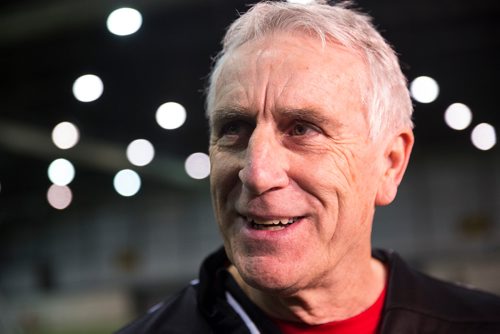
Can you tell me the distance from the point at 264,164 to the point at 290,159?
0.07 m

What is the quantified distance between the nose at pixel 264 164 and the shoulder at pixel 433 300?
49 cm

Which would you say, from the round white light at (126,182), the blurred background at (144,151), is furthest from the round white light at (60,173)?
the round white light at (126,182)

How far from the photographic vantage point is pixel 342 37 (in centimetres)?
158

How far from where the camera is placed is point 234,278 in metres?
1.75

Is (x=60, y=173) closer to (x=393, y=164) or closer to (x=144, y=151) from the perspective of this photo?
(x=144, y=151)

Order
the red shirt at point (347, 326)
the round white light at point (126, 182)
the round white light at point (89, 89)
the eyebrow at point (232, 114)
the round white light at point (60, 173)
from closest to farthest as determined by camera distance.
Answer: the eyebrow at point (232, 114), the red shirt at point (347, 326), the round white light at point (89, 89), the round white light at point (60, 173), the round white light at point (126, 182)

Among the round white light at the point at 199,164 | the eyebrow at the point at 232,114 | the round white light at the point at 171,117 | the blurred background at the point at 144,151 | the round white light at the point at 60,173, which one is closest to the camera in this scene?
the eyebrow at the point at 232,114

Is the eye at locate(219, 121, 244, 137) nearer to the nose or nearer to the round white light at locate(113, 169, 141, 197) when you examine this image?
the nose

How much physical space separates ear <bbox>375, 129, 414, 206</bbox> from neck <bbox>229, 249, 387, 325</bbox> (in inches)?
6.6

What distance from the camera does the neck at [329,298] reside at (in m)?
1.62

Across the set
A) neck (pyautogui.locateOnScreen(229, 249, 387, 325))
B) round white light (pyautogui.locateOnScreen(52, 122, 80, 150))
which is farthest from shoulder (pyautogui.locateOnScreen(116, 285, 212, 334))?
round white light (pyautogui.locateOnScreen(52, 122, 80, 150))

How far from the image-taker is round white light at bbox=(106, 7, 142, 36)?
8.97 feet

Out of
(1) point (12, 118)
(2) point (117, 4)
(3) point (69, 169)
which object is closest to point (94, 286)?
(1) point (12, 118)

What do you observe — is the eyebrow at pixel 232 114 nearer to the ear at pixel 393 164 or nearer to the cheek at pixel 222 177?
the cheek at pixel 222 177
